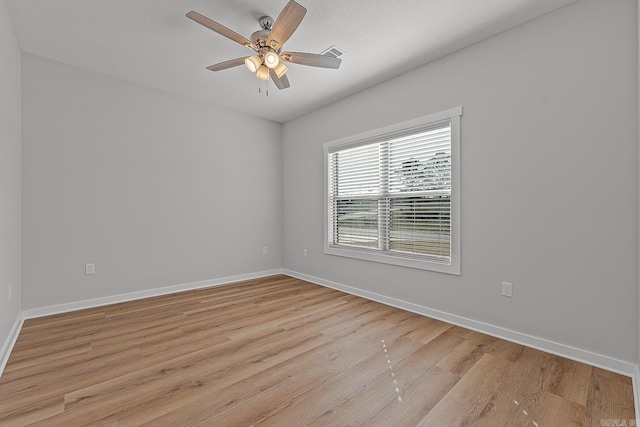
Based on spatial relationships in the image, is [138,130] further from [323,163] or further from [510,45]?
[510,45]

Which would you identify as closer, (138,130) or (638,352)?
(638,352)

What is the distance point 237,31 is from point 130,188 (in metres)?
2.34

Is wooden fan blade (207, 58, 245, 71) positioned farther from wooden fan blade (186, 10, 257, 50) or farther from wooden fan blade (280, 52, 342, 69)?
wooden fan blade (280, 52, 342, 69)

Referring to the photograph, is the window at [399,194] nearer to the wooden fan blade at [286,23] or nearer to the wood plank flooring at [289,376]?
the wood plank flooring at [289,376]

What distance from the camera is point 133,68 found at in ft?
10.7

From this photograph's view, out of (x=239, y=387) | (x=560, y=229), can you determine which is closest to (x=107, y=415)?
(x=239, y=387)

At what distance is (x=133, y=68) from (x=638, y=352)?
5.08 m

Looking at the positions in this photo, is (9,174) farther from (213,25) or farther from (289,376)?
(289,376)

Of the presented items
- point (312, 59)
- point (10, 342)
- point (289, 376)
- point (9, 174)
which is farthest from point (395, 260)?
point (9, 174)

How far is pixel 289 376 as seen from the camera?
1960 millimetres

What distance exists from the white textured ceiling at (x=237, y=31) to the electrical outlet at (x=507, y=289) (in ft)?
7.29

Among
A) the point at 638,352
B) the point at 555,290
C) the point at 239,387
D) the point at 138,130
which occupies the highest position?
the point at 138,130

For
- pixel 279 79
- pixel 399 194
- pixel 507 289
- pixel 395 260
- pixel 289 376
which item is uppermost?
pixel 279 79

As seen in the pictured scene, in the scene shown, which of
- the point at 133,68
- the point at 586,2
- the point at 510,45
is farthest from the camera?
the point at 133,68
